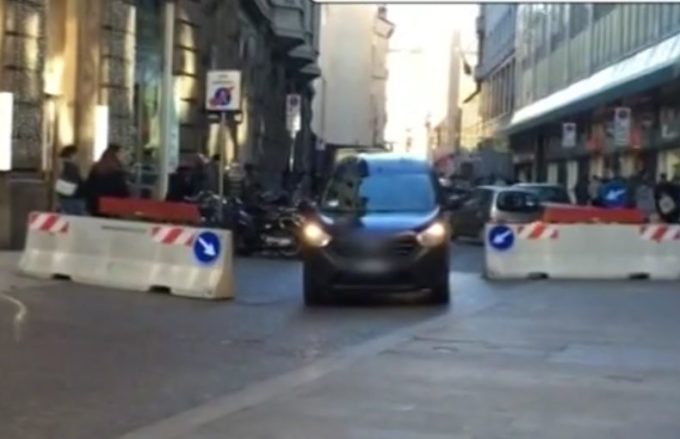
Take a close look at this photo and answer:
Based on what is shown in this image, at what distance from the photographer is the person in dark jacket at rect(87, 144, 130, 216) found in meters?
21.5

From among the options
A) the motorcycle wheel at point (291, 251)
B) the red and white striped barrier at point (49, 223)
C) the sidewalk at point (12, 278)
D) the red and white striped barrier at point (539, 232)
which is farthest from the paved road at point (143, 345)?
the motorcycle wheel at point (291, 251)

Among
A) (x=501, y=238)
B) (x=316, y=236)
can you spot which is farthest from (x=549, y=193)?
(x=316, y=236)

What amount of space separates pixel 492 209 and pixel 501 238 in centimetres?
1049

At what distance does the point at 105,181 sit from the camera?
2150 centimetres

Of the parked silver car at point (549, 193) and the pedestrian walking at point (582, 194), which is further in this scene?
the pedestrian walking at point (582, 194)

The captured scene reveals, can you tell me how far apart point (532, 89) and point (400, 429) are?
67260 millimetres

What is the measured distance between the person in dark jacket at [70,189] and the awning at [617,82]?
16980 millimetres

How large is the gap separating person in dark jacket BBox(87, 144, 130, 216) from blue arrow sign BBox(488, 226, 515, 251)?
5527 millimetres

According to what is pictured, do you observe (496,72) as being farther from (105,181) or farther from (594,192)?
(105,181)

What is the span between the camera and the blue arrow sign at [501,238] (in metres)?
21.7

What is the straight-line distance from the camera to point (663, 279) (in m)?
21.8

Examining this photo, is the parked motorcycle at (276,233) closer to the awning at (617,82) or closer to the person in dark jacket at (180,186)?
the person in dark jacket at (180,186)

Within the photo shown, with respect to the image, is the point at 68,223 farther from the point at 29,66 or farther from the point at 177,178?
the point at 177,178

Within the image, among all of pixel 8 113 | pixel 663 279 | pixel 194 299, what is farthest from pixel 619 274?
pixel 8 113
